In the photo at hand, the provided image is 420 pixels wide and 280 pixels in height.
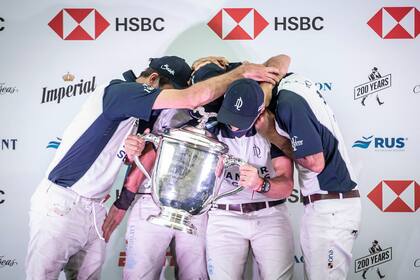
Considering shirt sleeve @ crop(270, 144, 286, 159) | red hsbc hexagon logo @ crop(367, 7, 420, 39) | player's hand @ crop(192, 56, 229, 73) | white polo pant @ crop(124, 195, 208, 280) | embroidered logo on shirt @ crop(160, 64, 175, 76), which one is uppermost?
red hsbc hexagon logo @ crop(367, 7, 420, 39)

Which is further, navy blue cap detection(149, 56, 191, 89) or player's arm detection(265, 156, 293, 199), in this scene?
navy blue cap detection(149, 56, 191, 89)

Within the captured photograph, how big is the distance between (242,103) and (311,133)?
0.32 meters

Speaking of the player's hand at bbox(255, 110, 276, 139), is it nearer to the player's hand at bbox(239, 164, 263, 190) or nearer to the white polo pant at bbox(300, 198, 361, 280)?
the player's hand at bbox(239, 164, 263, 190)

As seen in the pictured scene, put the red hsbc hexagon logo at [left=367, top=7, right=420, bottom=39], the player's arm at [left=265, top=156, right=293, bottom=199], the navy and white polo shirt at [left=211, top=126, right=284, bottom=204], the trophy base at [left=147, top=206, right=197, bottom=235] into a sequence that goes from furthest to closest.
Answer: the red hsbc hexagon logo at [left=367, top=7, right=420, bottom=39]
the navy and white polo shirt at [left=211, top=126, right=284, bottom=204]
the player's arm at [left=265, top=156, right=293, bottom=199]
the trophy base at [left=147, top=206, right=197, bottom=235]

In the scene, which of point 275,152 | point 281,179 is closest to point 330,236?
point 281,179

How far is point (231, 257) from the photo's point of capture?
7.77 ft

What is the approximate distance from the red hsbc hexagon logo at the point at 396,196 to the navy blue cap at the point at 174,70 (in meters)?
1.32

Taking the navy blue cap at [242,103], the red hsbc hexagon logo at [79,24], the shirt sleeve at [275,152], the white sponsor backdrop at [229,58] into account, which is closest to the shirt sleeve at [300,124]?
the navy blue cap at [242,103]

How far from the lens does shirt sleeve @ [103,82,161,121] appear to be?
2.05 meters

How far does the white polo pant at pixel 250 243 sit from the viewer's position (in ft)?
7.69

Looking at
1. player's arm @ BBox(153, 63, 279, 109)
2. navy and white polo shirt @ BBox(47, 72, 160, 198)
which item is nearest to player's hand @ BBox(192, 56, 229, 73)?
player's arm @ BBox(153, 63, 279, 109)

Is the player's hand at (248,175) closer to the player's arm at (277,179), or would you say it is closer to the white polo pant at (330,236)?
the player's arm at (277,179)

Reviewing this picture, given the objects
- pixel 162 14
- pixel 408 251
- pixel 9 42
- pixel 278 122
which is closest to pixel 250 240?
pixel 278 122

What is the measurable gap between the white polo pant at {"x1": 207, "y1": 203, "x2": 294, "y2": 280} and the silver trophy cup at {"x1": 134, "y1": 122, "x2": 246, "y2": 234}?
1.39ft
